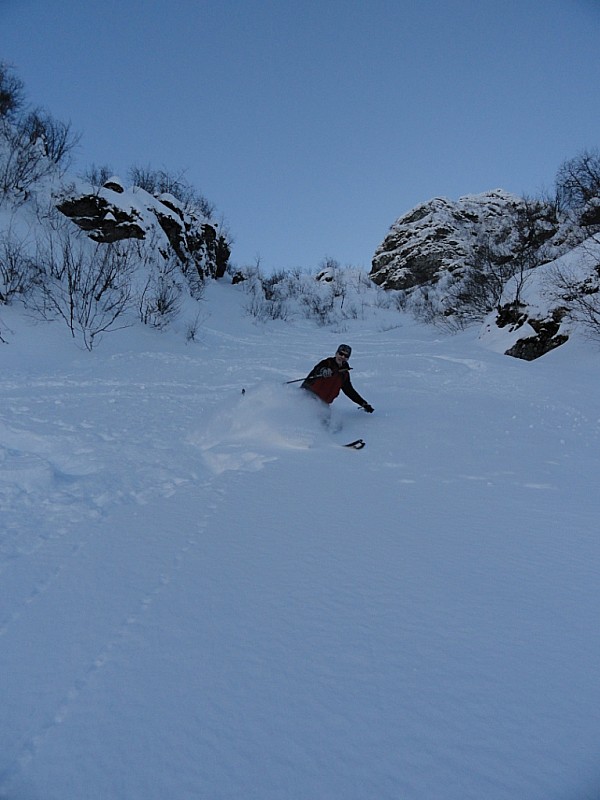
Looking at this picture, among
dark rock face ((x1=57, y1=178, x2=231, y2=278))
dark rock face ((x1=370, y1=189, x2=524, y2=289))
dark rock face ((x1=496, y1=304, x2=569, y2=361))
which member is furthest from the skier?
dark rock face ((x1=370, y1=189, x2=524, y2=289))

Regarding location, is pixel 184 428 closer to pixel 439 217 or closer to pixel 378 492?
pixel 378 492

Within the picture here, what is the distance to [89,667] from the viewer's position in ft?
3.98

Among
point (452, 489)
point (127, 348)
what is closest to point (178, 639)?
point (452, 489)

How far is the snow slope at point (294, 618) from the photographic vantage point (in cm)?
95

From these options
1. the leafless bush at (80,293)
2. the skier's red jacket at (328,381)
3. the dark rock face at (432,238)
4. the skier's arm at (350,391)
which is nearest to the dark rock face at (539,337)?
Answer: the skier's arm at (350,391)

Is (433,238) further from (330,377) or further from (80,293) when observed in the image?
(330,377)

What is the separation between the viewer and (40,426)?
390 centimetres

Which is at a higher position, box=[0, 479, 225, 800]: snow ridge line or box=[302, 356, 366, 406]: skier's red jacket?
A: box=[302, 356, 366, 406]: skier's red jacket

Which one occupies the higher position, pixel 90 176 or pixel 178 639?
pixel 90 176

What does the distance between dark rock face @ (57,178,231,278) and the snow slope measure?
16.6 meters

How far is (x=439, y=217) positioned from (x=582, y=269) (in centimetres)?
3159

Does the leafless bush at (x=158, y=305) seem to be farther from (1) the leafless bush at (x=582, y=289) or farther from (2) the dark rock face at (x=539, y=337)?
(1) the leafless bush at (x=582, y=289)

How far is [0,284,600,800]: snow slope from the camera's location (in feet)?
3.11

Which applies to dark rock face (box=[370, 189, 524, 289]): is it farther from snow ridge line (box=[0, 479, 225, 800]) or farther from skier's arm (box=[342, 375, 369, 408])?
snow ridge line (box=[0, 479, 225, 800])
